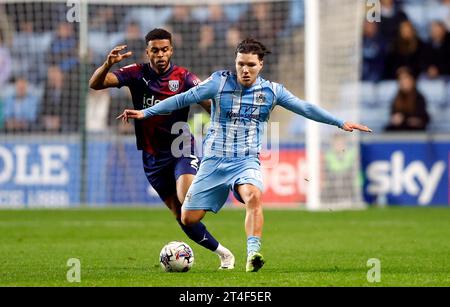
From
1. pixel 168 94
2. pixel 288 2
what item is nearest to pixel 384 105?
pixel 288 2

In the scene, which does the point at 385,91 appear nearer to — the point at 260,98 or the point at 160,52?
the point at 160,52

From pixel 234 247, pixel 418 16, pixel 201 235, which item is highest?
pixel 418 16

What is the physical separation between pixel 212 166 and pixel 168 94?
121 cm

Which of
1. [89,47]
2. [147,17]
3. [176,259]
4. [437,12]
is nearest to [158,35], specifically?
[176,259]

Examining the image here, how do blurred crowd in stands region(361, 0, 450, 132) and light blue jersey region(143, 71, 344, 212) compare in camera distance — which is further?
blurred crowd in stands region(361, 0, 450, 132)

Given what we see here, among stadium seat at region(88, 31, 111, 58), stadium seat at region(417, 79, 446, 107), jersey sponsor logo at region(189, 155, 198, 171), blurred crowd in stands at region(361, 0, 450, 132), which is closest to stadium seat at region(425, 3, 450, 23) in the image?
blurred crowd in stands at region(361, 0, 450, 132)

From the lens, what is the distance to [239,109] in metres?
9.74

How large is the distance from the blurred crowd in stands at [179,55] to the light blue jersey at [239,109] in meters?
11.0

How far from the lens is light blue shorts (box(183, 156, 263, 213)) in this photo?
9.73 m

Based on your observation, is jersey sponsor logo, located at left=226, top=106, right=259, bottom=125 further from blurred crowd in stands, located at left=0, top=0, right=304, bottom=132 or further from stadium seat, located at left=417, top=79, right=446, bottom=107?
stadium seat, located at left=417, top=79, right=446, bottom=107

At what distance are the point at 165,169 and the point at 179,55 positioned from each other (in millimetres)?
10419

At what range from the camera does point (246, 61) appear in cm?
955

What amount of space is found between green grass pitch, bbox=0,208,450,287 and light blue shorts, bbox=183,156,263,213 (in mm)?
627
